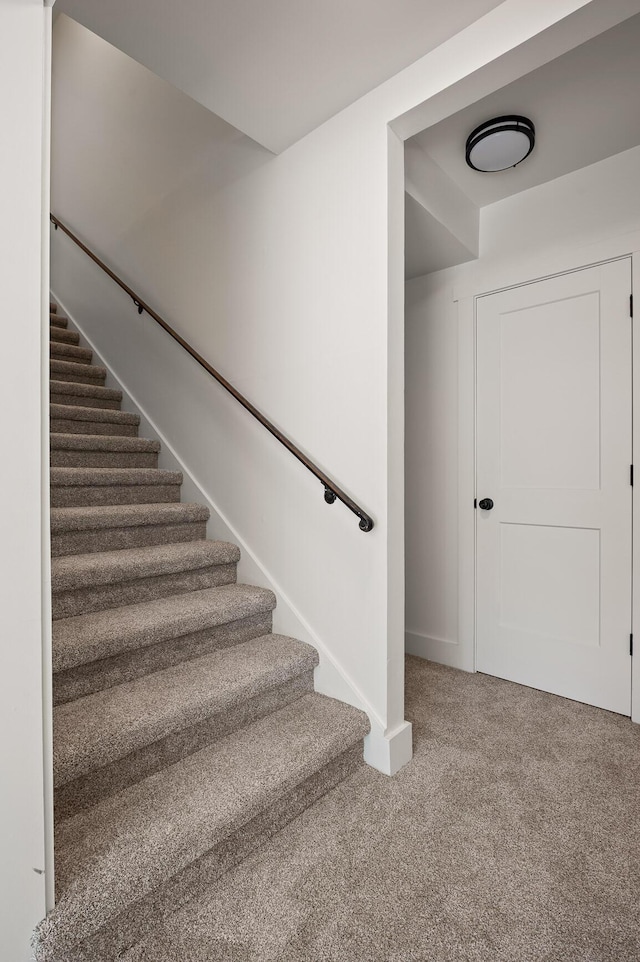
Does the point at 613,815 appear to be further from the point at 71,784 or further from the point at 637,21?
the point at 637,21

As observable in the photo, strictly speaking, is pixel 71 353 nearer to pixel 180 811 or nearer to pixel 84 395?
pixel 84 395

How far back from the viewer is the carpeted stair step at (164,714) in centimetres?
136

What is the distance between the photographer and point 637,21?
1627 millimetres

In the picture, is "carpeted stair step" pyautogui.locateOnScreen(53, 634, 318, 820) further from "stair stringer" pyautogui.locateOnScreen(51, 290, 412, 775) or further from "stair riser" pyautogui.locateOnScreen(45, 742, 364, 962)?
"stair riser" pyautogui.locateOnScreen(45, 742, 364, 962)

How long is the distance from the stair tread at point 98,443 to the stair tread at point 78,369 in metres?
0.64

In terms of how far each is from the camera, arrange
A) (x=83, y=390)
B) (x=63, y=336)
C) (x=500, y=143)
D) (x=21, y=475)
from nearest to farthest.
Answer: (x=21, y=475), (x=500, y=143), (x=83, y=390), (x=63, y=336)

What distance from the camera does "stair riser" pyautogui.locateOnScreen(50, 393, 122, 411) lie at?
10.3 ft

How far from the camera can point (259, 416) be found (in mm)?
2205

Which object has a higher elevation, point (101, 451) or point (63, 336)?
point (63, 336)

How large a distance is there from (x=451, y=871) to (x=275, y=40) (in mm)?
2513

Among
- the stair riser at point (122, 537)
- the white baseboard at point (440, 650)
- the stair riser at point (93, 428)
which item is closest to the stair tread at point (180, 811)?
the stair riser at point (122, 537)

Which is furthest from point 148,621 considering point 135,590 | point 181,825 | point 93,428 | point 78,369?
point 78,369

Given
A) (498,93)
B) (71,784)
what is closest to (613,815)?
(71,784)

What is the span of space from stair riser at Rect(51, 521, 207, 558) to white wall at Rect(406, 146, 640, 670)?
132 centimetres
